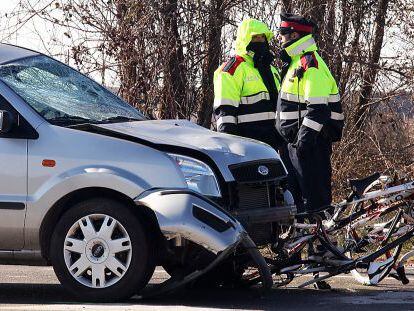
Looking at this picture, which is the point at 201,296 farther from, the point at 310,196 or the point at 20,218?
the point at 310,196

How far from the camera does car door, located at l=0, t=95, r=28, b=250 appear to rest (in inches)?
291

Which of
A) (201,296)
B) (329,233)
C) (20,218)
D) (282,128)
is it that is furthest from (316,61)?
(20,218)

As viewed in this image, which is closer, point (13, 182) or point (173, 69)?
point (13, 182)

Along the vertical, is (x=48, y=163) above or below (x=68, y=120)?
below

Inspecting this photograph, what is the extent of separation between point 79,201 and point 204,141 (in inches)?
35.7

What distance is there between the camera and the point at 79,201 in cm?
739

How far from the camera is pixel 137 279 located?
714cm

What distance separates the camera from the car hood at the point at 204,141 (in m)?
7.34

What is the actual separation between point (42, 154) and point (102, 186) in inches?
18.1

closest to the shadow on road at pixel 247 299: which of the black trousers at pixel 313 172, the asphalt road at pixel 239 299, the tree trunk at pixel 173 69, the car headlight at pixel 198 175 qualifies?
the asphalt road at pixel 239 299

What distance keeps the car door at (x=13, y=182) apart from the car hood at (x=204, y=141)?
21.3 inches

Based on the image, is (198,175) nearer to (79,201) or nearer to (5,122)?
(79,201)

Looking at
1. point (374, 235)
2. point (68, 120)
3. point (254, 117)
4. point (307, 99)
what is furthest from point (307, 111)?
point (68, 120)

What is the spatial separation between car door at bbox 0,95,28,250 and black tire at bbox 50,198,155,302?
27 cm
